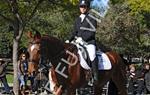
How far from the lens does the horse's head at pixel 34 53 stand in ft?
31.0

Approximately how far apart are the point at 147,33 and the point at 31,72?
127 ft

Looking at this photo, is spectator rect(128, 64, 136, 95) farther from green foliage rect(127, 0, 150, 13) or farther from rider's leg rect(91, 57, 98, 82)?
rider's leg rect(91, 57, 98, 82)

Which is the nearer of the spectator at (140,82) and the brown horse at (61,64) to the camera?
the brown horse at (61,64)

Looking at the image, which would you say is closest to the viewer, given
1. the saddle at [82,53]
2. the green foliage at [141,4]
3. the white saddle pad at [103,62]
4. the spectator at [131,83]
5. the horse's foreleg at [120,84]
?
the saddle at [82,53]

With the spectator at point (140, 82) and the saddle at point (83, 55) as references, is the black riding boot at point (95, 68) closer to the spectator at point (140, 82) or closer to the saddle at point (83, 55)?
the saddle at point (83, 55)

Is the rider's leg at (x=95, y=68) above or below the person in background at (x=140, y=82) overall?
above

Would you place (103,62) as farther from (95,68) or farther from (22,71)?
(22,71)

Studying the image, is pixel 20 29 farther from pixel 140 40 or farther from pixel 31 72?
pixel 140 40

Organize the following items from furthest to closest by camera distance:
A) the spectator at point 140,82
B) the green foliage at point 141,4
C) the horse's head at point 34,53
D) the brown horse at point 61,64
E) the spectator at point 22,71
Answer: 1. the green foliage at point 141,4
2. the spectator at point 140,82
3. the spectator at point 22,71
4. the brown horse at point 61,64
5. the horse's head at point 34,53

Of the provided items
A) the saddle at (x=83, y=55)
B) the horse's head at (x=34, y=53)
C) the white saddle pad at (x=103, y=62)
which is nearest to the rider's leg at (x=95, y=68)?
the saddle at (x=83, y=55)

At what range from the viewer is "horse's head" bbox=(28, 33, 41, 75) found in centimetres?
945

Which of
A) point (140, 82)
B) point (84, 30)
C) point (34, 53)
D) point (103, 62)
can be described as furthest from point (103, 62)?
point (140, 82)

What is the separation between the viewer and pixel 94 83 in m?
11.5

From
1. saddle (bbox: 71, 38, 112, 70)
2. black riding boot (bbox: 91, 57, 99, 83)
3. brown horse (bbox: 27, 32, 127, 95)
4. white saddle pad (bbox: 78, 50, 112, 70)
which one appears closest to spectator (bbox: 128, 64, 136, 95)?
white saddle pad (bbox: 78, 50, 112, 70)
